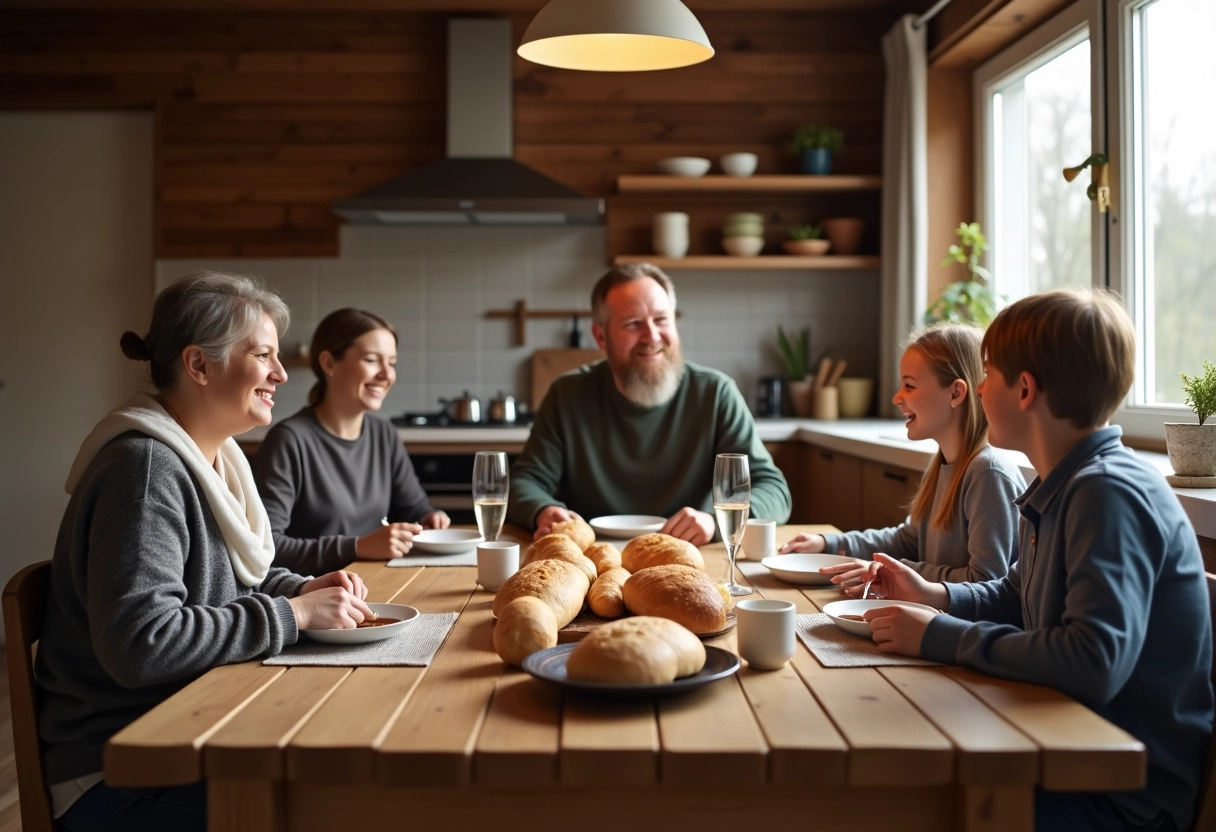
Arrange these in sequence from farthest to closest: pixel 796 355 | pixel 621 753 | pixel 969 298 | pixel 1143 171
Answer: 1. pixel 796 355
2. pixel 969 298
3. pixel 1143 171
4. pixel 621 753

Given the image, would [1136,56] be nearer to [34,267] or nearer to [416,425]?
[416,425]

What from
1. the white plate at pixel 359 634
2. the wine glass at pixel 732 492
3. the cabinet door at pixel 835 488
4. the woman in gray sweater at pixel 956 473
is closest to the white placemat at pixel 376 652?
the white plate at pixel 359 634

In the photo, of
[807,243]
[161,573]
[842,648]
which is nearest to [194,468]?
[161,573]

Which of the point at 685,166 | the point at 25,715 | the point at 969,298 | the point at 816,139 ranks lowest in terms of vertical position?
the point at 25,715

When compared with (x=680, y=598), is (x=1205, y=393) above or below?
above

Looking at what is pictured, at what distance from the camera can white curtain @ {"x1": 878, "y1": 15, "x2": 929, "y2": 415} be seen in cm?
414

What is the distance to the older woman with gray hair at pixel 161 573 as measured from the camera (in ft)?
4.25

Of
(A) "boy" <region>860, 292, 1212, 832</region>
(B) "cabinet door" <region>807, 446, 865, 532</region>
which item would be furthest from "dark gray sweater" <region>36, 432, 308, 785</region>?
(B) "cabinet door" <region>807, 446, 865, 532</region>

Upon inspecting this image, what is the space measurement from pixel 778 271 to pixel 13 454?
3405 millimetres

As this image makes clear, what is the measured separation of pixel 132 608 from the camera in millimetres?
1283

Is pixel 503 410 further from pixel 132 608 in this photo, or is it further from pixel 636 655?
pixel 636 655

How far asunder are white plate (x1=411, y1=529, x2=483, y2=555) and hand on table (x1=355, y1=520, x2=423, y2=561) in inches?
1.5

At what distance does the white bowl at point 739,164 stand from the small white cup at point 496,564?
3.06 m

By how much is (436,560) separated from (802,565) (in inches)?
26.6
